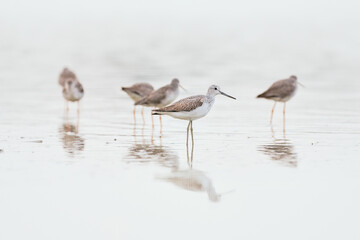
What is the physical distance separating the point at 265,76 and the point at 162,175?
16.0m

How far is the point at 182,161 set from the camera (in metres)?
11.0

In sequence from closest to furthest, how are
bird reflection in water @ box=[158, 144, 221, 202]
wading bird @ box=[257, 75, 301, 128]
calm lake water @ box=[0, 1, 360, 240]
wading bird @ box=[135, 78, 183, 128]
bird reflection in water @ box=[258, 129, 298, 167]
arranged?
calm lake water @ box=[0, 1, 360, 240], bird reflection in water @ box=[158, 144, 221, 202], bird reflection in water @ box=[258, 129, 298, 167], wading bird @ box=[135, 78, 183, 128], wading bird @ box=[257, 75, 301, 128]

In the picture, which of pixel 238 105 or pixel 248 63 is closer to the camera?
pixel 238 105

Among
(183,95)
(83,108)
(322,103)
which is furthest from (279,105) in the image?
(83,108)

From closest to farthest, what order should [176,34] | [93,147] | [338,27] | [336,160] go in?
1. [336,160]
2. [93,147]
3. [338,27]
4. [176,34]

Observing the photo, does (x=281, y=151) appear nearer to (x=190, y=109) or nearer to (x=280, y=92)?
(x=190, y=109)

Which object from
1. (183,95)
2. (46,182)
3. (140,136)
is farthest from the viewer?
(183,95)

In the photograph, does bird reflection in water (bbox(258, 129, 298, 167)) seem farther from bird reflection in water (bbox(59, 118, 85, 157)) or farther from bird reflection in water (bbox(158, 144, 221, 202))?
bird reflection in water (bbox(59, 118, 85, 157))

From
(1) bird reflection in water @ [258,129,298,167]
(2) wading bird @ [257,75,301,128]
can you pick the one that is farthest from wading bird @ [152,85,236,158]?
(2) wading bird @ [257,75,301,128]

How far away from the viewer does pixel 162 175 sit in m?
9.90

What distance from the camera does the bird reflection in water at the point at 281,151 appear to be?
10.8 metres

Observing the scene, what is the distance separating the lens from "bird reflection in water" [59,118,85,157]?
11859mm

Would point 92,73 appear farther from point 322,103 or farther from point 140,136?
point 140,136

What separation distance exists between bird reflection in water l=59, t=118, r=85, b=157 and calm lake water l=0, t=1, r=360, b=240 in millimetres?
36
